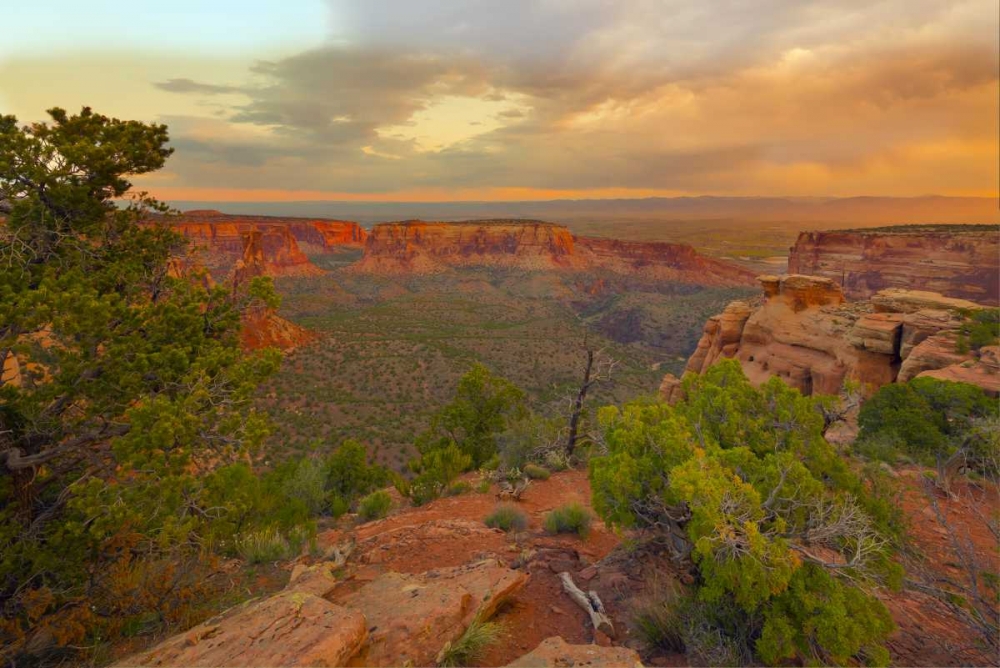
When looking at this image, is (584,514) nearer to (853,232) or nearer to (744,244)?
(853,232)

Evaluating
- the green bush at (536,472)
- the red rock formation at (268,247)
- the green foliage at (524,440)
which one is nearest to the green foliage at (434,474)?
the green foliage at (524,440)

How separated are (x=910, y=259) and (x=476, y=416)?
67.9 m

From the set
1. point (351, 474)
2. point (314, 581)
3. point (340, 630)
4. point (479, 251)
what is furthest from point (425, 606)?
point (479, 251)

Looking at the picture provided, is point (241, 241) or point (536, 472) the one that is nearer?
point (536, 472)

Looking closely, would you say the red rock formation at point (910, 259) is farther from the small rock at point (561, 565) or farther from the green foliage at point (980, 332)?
the small rock at point (561, 565)

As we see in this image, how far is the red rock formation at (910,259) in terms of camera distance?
50438mm

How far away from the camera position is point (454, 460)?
53.7 feet

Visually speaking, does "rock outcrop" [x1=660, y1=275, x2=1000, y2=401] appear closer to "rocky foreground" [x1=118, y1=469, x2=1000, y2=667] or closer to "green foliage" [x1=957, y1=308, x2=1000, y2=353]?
"green foliage" [x1=957, y1=308, x2=1000, y2=353]

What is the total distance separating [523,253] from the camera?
127250 millimetres

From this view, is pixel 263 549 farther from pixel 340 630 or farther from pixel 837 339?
pixel 837 339

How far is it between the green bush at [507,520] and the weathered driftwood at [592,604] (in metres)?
3.17

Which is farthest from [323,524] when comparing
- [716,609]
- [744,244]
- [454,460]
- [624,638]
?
[744,244]

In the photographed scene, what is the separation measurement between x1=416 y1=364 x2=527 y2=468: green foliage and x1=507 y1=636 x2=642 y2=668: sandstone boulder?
592 inches

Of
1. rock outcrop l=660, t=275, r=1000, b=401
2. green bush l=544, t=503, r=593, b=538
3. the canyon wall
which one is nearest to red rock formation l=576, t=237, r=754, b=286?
the canyon wall
